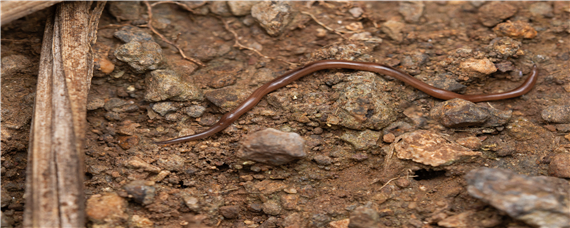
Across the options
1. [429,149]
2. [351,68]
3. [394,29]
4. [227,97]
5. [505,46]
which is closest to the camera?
[429,149]

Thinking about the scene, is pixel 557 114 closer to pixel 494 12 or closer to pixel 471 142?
pixel 471 142

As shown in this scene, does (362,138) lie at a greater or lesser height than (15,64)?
lesser

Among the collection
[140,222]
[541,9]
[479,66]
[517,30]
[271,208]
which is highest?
[541,9]

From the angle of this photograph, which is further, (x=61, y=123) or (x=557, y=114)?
(x=557, y=114)

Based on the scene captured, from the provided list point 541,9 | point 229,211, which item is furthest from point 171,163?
point 541,9

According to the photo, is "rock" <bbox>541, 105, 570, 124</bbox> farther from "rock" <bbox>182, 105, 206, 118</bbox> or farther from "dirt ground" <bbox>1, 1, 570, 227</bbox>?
"rock" <bbox>182, 105, 206, 118</bbox>

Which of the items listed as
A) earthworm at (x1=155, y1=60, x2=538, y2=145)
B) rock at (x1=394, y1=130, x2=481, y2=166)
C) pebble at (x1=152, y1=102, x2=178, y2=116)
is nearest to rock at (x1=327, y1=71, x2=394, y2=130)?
earthworm at (x1=155, y1=60, x2=538, y2=145)

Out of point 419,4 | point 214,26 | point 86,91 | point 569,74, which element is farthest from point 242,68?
point 569,74

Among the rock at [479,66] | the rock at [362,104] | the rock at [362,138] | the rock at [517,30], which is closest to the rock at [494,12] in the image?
the rock at [517,30]
